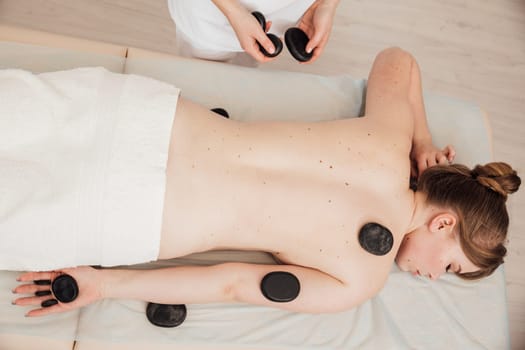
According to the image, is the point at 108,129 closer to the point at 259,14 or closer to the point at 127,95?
the point at 127,95

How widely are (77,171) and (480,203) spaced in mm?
990

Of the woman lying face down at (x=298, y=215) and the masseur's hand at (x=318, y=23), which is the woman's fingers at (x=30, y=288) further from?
the masseur's hand at (x=318, y=23)

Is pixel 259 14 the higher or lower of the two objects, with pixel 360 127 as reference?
higher

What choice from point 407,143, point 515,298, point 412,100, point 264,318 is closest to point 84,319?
point 264,318

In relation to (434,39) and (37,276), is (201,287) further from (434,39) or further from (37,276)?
(434,39)

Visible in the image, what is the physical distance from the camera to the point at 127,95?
1.23 metres

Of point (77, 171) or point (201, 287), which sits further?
point (201, 287)

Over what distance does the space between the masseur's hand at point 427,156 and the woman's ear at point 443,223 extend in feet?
0.64

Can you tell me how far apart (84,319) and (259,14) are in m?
0.91

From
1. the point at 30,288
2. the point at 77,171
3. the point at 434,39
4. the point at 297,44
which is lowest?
the point at 30,288

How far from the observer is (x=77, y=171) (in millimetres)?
1133

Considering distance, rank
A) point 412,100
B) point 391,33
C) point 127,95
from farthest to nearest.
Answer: point 391,33 < point 412,100 < point 127,95

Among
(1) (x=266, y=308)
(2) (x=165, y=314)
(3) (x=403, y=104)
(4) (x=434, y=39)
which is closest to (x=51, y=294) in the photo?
(2) (x=165, y=314)

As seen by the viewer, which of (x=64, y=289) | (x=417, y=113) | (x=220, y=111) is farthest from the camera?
(x=417, y=113)
